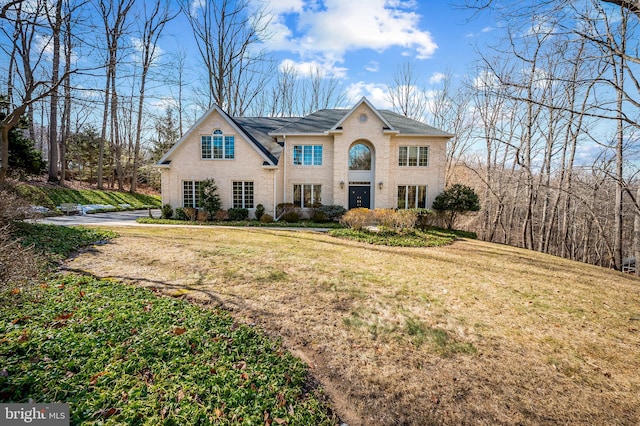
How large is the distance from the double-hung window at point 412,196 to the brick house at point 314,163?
67mm

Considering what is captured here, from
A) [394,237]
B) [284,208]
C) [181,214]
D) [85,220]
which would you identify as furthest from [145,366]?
[85,220]

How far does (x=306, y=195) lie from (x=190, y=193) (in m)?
7.73

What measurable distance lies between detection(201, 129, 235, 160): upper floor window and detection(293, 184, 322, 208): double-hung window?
4.90 m

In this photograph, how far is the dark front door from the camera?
18.8m

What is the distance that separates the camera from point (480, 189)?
90.4ft

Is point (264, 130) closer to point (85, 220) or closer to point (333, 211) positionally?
point (333, 211)

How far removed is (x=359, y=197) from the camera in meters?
18.8

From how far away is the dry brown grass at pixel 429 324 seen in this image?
3105 millimetres

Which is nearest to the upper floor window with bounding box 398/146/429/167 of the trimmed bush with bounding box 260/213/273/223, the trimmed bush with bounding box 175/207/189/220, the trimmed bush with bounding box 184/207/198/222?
the trimmed bush with bounding box 260/213/273/223

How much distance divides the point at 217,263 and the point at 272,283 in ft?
6.84

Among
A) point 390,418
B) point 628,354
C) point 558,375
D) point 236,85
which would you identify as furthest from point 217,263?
point 236,85

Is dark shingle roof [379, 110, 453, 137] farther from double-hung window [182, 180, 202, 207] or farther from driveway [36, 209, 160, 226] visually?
driveway [36, 209, 160, 226]

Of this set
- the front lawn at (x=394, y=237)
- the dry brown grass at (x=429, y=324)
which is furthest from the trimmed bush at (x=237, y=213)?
the dry brown grass at (x=429, y=324)

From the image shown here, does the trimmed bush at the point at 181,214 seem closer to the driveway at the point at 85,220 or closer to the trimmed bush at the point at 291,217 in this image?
the driveway at the point at 85,220
